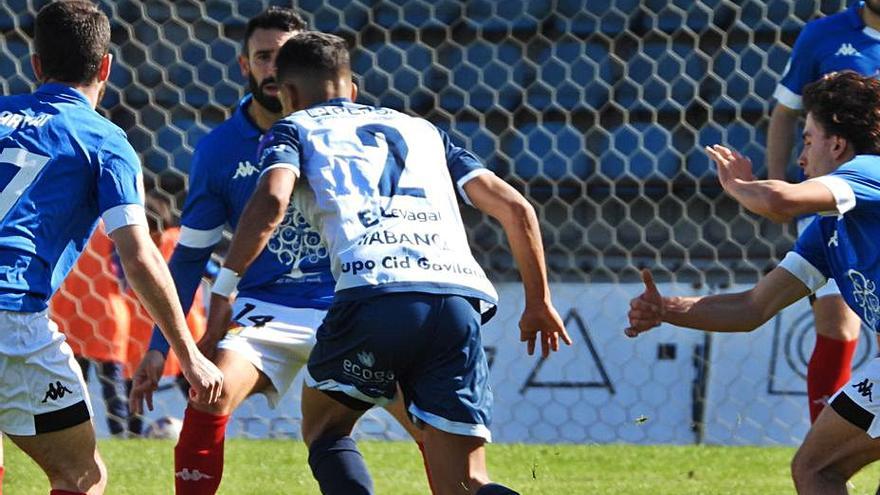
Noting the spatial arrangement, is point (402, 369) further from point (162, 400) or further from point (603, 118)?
point (603, 118)

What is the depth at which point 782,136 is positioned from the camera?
5.40 m

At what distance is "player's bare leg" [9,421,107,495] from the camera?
3551 mm

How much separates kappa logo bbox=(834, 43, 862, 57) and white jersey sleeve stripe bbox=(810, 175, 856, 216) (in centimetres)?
196

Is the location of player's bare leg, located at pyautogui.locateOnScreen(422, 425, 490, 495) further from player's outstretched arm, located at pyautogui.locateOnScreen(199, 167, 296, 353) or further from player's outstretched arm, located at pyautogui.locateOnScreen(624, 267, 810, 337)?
player's outstretched arm, located at pyautogui.locateOnScreen(624, 267, 810, 337)

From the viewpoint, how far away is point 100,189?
3512 mm

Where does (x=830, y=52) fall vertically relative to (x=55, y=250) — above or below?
above

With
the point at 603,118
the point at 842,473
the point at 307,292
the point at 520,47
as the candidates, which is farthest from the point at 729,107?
the point at 842,473

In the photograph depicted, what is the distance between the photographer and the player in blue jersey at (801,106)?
204 inches

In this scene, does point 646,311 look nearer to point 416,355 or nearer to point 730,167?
point 730,167

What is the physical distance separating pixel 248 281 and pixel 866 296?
1809 millimetres

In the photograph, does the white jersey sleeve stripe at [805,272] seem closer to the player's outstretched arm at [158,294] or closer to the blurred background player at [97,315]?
the player's outstretched arm at [158,294]

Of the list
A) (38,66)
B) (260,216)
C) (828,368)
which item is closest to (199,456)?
(260,216)

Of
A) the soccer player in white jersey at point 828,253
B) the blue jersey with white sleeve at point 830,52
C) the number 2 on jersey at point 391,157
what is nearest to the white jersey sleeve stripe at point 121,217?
the number 2 on jersey at point 391,157

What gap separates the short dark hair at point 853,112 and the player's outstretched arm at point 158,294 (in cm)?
161
